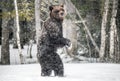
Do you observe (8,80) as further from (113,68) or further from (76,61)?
(76,61)

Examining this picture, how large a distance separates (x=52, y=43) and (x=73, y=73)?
83 centimetres

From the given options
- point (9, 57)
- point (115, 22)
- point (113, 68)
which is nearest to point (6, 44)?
point (9, 57)

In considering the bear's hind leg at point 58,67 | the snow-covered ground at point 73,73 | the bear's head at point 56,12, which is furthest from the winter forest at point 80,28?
the bear's head at point 56,12

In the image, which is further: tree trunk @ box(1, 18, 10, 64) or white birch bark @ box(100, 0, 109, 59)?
tree trunk @ box(1, 18, 10, 64)

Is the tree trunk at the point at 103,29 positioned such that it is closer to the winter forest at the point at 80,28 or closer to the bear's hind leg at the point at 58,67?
the winter forest at the point at 80,28

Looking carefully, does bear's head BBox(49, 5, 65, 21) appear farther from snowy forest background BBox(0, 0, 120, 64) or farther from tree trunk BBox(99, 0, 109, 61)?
tree trunk BBox(99, 0, 109, 61)

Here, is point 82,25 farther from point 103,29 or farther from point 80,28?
point 103,29

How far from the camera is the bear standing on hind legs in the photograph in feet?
26.9

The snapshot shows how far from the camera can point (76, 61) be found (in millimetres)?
10789

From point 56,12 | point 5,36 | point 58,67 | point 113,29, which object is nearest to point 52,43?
point 58,67

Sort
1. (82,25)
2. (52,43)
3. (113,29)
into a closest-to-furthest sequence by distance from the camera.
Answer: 1. (52,43)
2. (113,29)
3. (82,25)

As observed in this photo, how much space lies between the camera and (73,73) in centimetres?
868

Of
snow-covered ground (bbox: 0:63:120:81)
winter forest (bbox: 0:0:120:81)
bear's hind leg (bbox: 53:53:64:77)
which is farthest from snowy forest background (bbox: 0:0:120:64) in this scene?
bear's hind leg (bbox: 53:53:64:77)

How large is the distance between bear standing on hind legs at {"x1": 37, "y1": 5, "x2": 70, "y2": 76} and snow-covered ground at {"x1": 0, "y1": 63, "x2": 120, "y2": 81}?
0.61 feet
